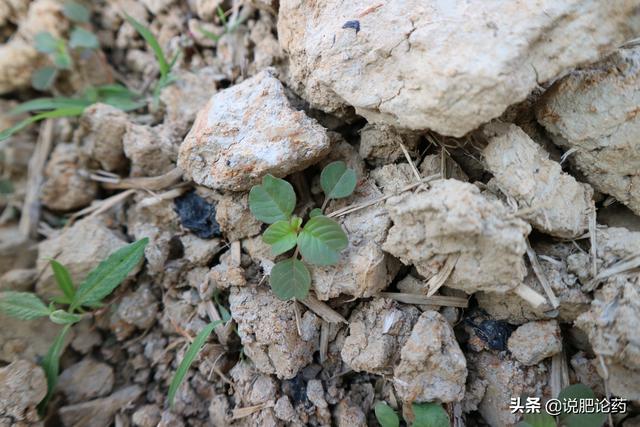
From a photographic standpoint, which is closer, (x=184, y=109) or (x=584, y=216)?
(x=584, y=216)

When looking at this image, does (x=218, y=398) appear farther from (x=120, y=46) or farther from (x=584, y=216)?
(x=120, y=46)

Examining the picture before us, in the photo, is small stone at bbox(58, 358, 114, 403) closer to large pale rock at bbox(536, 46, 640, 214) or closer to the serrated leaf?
the serrated leaf

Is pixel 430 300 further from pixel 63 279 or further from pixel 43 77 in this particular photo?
pixel 43 77

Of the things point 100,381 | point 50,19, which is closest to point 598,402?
Answer: point 100,381

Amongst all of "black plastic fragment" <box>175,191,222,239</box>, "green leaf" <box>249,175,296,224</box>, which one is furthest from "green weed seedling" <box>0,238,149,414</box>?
"green leaf" <box>249,175,296,224</box>

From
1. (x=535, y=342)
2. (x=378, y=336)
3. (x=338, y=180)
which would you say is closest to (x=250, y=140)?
(x=338, y=180)

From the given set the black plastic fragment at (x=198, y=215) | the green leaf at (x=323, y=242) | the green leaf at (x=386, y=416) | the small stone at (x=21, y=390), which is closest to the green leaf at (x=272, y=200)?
the green leaf at (x=323, y=242)
